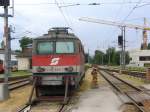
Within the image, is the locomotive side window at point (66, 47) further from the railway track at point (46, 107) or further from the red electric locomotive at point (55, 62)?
the railway track at point (46, 107)

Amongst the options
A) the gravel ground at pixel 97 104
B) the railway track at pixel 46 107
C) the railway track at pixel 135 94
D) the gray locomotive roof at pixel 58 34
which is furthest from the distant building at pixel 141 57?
the railway track at pixel 46 107

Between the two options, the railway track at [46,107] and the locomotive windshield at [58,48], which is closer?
the railway track at [46,107]

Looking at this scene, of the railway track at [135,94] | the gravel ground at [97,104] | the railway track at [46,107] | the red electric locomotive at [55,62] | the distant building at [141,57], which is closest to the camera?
the gravel ground at [97,104]

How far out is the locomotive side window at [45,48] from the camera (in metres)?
21.7

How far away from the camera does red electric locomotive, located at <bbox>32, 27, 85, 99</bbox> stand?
2089cm

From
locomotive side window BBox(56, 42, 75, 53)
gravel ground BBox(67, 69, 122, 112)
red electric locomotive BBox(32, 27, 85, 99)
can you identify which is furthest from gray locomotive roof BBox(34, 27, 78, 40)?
gravel ground BBox(67, 69, 122, 112)

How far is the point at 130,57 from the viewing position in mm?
163500

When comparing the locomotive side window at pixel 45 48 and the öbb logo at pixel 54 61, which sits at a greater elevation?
the locomotive side window at pixel 45 48

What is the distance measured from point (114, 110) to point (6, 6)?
8.54 meters

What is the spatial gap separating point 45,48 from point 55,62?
103 cm

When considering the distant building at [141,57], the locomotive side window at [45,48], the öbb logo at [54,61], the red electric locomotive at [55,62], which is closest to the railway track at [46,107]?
the red electric locomotive at [55,62]

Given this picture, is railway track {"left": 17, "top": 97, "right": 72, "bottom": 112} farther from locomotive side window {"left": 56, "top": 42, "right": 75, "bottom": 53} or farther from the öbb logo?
locomotive side window {"left": 56, "top": 42, "right": 75, "bottom": 53}

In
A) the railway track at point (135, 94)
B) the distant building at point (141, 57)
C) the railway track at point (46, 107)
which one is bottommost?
the railway track at point (46, 107)

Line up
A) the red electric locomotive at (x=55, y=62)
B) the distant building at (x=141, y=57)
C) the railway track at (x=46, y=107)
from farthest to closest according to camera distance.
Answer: the distant building at (x=141, y=57) < the red electric locomotive at (x=55, y=62) < the railway track at (x=46, y=107)
